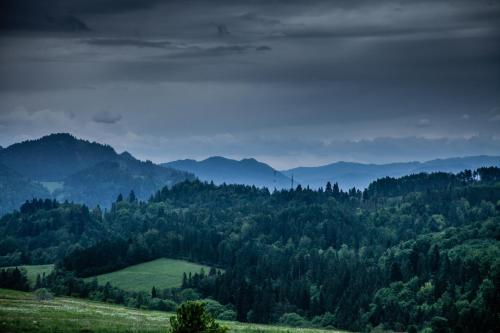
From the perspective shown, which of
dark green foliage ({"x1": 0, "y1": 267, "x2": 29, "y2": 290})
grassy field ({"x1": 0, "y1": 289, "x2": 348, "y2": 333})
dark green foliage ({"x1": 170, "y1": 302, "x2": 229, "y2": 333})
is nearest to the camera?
dark green foliage ({"x1": 170, "y1": 302, "x2": 229, "y2": 333})

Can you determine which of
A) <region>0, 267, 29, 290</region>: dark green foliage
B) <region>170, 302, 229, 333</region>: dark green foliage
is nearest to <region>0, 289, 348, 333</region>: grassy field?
<region>170, 302, 229, 333</region>: dark green foliage

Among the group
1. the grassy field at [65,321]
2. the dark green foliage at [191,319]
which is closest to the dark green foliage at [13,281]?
the grassy field at [65,321]

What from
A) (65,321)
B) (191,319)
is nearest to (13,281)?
(65,321)

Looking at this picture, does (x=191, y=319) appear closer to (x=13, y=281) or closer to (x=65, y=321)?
(x=65, y=321)

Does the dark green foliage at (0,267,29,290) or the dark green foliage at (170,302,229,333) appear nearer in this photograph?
the dark green foliage at (170,302,229,333)

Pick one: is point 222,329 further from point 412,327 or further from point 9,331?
point 412,327

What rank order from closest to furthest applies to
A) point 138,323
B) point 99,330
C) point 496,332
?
point 99,330, point 138,323, point 496,332

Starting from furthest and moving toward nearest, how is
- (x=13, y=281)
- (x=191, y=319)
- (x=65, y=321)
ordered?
(x=13, y=281) → (x=65, y=321) → (x=191, y=319)

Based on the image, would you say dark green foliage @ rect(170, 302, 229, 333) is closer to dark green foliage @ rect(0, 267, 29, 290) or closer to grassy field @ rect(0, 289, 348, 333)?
grassy field @ rect(0, 289, 348, 333)

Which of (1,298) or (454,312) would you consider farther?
(454,312)

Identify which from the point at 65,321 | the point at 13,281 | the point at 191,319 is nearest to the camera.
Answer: the point at 191,319

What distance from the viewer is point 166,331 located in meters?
85.0

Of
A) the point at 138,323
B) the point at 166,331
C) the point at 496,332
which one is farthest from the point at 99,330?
the point at 496,332

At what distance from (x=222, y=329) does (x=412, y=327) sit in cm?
11979
